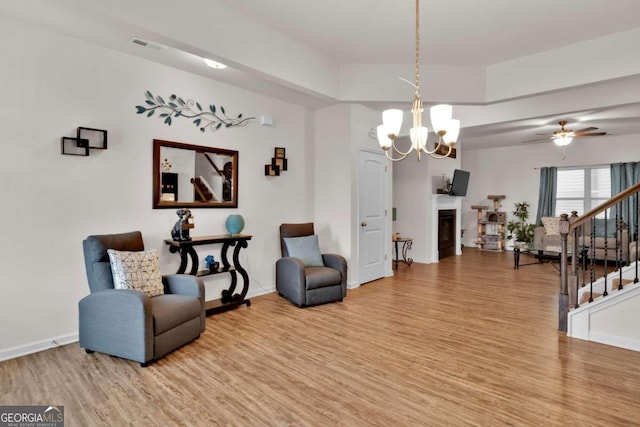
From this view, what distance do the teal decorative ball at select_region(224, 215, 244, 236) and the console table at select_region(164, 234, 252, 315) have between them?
0.07m

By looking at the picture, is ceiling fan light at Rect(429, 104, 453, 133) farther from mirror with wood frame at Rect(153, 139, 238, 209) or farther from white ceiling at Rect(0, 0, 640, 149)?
mirror with wood frame at Rect(153, 139, 238, 209)

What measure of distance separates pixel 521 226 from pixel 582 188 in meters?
1.53

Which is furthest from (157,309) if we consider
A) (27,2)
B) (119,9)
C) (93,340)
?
(27,2)

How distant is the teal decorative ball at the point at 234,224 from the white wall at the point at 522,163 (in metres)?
7.51

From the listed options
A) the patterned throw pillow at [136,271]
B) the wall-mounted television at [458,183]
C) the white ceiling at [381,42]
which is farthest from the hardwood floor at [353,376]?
the wall-mounted television at [458,183]

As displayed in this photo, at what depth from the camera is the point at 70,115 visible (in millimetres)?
3227

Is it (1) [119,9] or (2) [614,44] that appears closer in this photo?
(1) [119,9]

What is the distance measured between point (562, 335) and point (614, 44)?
9.98 feet

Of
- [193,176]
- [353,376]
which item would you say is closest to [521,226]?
[353,376]

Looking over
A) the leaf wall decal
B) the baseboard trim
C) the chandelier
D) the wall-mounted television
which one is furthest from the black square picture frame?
the wall-mounted television

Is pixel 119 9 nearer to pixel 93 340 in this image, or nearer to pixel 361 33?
pixel 361 33

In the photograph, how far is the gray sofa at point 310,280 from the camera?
425 centimetres

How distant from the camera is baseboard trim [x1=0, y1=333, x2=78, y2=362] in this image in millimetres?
2883

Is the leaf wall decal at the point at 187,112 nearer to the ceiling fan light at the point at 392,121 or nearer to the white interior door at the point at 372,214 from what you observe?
the white interior door at the point at 372,214
